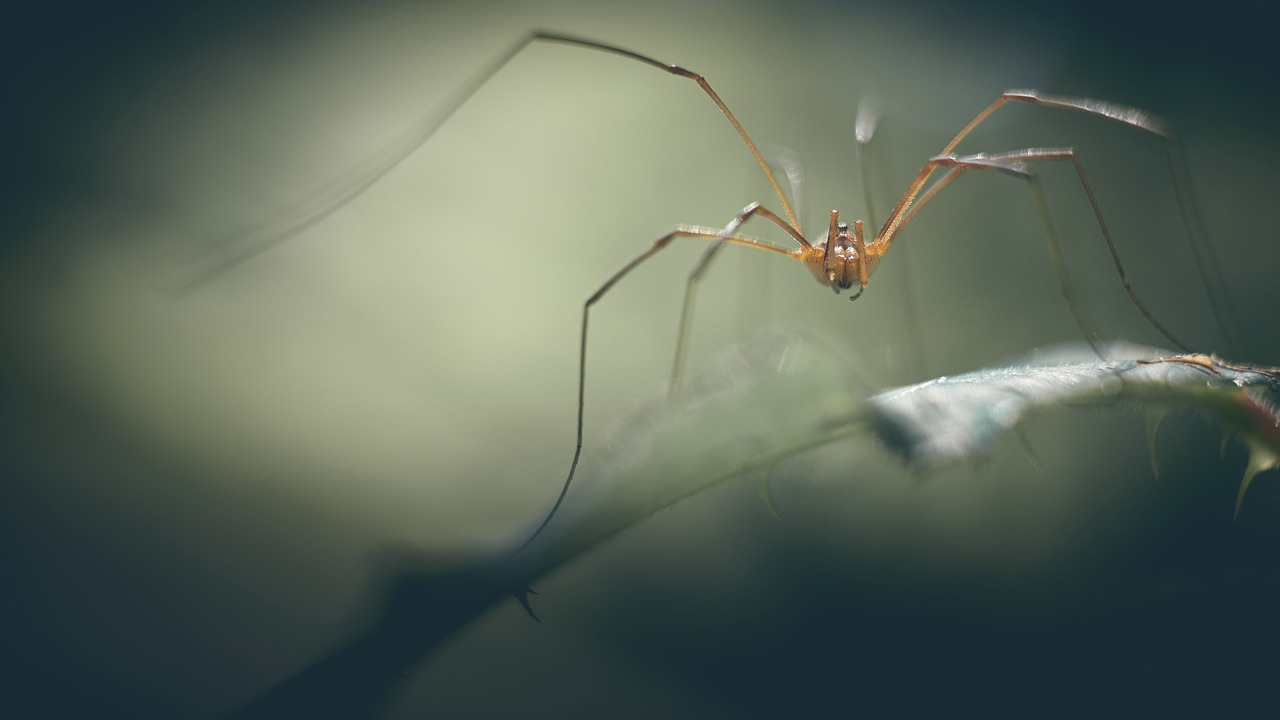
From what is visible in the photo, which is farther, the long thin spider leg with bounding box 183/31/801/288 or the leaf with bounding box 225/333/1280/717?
the long thin spider leg with bounding box 183/31/801/288

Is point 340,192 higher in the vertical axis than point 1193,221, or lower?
higher

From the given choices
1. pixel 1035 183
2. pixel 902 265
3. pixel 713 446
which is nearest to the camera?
pixel 713 446

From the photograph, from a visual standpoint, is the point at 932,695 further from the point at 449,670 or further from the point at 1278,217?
the point at 1278,217

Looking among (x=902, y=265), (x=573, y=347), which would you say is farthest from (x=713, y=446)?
(x=902, y=265)

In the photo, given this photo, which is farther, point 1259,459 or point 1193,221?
point 1193,221

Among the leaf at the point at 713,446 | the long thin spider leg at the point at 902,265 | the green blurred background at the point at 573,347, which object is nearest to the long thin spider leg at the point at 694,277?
the green blurred background at the point at 573,347

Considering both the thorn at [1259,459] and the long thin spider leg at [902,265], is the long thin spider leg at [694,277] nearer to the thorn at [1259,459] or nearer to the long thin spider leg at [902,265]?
the long thin spider leg at [902,265]

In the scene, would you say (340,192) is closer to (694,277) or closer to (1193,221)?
(694,277)

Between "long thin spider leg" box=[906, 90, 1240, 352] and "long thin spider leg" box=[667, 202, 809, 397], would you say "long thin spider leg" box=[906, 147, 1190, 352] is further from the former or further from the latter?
"long thin spider leg" box=[667, 202, 809, 397]

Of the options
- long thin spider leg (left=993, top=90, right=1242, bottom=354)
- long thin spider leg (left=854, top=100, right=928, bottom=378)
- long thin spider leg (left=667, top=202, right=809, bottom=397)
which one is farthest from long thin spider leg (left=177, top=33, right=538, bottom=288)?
long thin spider leg (left=993, top=90, right=1242, bottom=354)

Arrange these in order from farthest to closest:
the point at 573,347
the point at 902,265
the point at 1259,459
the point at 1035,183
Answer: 1. the point at 902,265
2. the point at 573,347
3. the point at 1035,183
4. the point at 1259,459
